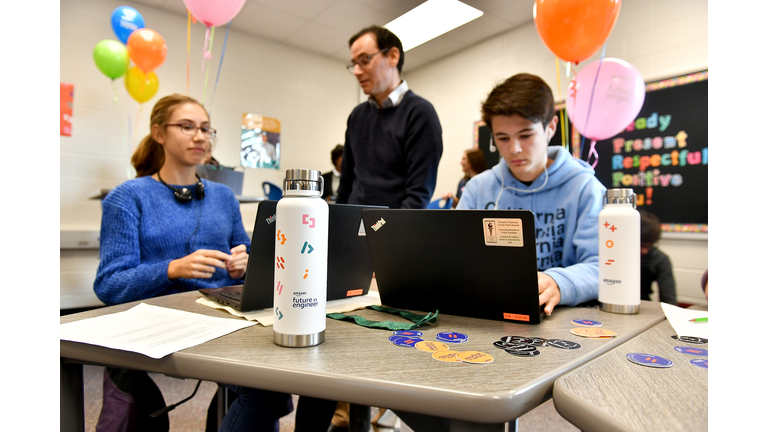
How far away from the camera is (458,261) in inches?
28.5

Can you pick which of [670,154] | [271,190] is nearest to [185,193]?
[271,190]

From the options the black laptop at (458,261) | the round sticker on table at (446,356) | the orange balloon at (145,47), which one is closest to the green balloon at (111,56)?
the orange balloon at (145,47)

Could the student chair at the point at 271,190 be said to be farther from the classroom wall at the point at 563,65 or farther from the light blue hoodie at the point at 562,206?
the light blue hoodie at the point at 562,206

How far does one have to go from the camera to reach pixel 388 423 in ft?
5.35

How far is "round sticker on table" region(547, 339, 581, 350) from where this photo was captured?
0.58m

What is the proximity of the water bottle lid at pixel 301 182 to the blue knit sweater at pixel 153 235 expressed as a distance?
0.70 m

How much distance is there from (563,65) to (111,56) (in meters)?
3.17

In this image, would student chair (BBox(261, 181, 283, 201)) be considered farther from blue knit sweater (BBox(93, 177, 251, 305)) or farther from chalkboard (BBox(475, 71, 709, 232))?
chalkboard (BBox(475, 71, 709, 232))

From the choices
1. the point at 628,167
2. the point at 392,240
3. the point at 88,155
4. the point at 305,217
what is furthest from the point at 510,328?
the point at 88,155

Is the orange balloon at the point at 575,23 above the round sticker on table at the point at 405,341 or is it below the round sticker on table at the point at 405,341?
above

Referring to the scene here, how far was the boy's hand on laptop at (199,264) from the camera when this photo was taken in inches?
40.4

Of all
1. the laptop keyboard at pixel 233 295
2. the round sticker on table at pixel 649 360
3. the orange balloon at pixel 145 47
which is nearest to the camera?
the round sticker on table at pixel 649 360
